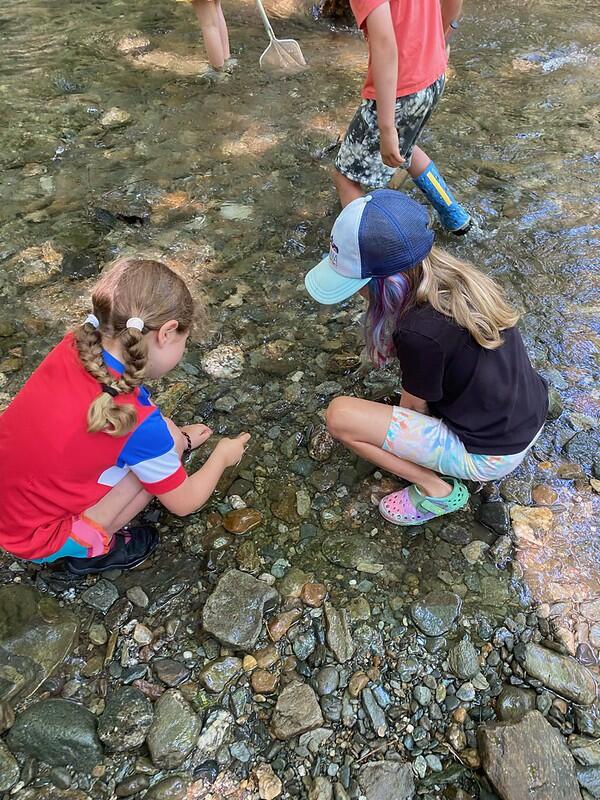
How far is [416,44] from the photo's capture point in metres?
2.46

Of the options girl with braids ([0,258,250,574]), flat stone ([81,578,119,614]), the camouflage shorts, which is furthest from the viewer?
the camouflage shorts

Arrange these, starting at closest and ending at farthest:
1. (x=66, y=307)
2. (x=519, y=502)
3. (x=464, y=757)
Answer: (x=464, y=757), (x=519, y=502), (x=66, y=307)

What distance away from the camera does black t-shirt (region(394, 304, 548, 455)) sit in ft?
5.76

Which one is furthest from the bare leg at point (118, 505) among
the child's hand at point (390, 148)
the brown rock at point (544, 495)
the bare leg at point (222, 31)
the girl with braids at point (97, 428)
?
the bare leg at point (222, 31)

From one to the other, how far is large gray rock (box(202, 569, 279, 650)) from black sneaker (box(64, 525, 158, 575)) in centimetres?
30

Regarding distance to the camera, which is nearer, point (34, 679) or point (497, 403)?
point (34, 679)

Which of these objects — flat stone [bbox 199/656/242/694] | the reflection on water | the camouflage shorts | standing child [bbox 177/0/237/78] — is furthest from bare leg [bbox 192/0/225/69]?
flat stone [bbox 199/656/242/694]

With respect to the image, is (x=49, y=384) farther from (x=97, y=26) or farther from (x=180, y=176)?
(x=97, y=26)

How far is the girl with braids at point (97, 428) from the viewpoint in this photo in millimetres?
1584

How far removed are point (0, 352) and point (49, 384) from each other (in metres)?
1.30

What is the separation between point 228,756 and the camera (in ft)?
5.27

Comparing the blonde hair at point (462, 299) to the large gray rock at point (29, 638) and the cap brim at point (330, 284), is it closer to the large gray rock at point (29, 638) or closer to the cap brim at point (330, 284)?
the cap brim at point (330, 284)

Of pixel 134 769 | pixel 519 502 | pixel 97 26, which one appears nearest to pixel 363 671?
pixel 134 769

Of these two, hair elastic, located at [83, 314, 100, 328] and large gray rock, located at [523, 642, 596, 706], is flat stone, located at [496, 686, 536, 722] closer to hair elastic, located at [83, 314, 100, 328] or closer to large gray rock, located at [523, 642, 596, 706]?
large gray rock, located at [523, 642, 596, 706]
